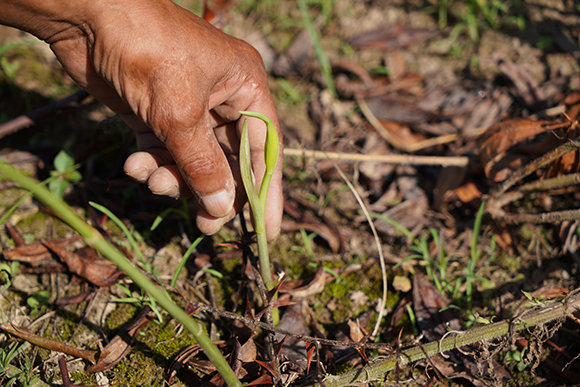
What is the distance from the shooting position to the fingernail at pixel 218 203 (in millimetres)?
1557

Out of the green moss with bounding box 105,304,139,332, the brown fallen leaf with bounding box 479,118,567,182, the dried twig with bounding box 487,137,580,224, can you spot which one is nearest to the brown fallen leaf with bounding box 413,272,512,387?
the dried twig with bounding box 487,137,580,224

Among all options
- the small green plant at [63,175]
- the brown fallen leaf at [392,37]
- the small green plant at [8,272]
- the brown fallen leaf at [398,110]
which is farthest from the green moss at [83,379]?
the brown fallen leaf at [392,37]

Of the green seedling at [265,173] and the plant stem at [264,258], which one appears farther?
the plant stem at [264,258]

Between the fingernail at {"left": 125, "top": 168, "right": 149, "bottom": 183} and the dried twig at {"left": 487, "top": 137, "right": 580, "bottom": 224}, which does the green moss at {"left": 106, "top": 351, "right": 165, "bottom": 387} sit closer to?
the fingernail at {"left": 125, "top": 168, "right": 149, "bottom": 183}

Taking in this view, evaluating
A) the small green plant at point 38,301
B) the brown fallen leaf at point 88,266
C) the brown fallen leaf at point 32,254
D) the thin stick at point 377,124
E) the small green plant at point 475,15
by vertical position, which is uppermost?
the small green plant at point 475,15

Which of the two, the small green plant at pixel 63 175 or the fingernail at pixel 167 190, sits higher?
the fingernail at pixel 167 190

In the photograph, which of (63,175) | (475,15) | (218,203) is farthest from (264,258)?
(475,15)

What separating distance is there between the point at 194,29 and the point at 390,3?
262 cm

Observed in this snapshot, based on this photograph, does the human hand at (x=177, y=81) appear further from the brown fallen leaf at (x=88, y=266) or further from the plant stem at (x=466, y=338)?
the plant stem at (x=466, y=338)

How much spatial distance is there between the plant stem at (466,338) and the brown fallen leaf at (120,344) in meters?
0.88

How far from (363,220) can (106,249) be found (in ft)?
5.49

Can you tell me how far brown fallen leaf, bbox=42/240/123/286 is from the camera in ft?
5.94

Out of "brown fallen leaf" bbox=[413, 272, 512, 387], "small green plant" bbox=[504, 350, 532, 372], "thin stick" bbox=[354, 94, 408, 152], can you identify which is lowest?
"brown fallen leaf" bbox=[413, 272, 512, 387]

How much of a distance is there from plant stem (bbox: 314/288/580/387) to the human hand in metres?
0.71
